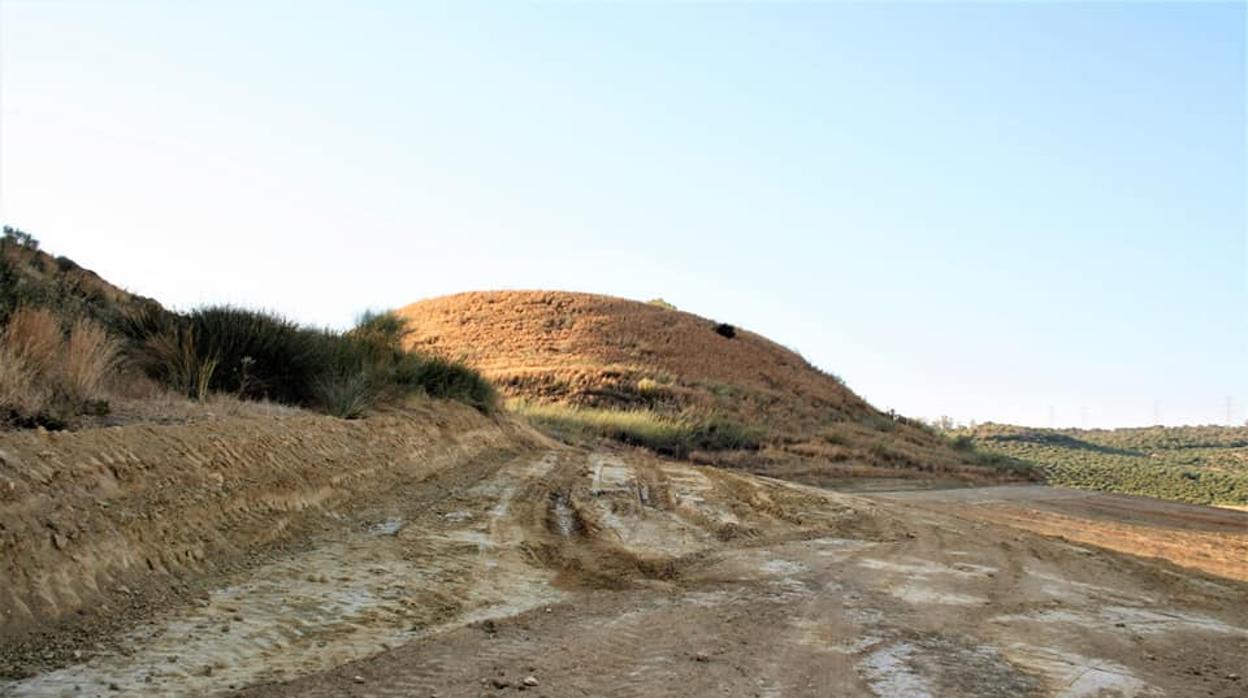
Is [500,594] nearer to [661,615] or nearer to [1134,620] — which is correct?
[661,615]

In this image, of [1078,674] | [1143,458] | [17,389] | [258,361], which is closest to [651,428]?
[258,361]

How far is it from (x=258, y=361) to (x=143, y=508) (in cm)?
766

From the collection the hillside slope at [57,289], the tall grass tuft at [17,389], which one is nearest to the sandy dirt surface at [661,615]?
the tall grass tuft at [17,389]

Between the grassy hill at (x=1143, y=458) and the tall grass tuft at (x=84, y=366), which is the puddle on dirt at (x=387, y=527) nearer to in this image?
the tall grass tuft at (x=84, y=366)

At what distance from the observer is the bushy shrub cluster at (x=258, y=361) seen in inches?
529

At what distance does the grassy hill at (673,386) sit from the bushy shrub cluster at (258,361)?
33.8ft

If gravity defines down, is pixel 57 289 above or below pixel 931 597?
above

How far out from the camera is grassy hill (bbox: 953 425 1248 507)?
37.1 m

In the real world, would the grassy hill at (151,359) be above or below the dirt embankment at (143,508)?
above

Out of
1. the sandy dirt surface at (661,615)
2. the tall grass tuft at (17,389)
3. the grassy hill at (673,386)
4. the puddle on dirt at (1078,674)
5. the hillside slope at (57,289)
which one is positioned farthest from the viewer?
the grassy hill at (673,386)

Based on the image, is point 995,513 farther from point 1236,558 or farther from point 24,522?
point 24,522

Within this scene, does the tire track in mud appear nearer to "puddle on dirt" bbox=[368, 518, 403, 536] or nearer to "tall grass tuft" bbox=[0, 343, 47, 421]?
"puddle on dirt" bbox=[368, 518, 403, 536]

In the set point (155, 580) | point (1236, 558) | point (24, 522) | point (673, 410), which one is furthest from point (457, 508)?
point (673, 410)

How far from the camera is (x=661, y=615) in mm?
7352
